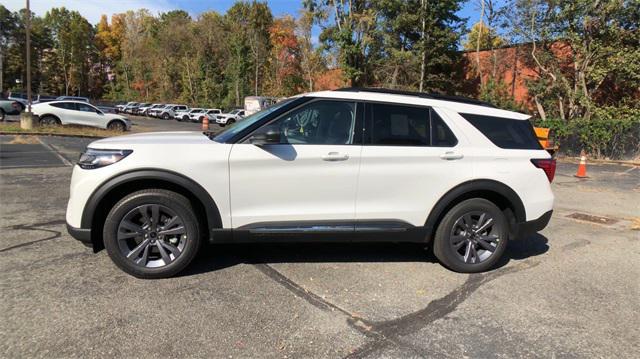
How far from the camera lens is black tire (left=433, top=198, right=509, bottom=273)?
4.47 metres

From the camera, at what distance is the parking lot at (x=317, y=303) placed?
3.08 metres

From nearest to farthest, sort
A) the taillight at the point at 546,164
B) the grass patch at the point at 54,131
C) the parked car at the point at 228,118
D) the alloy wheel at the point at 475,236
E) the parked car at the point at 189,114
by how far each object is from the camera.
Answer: the alloy wheel at the point at 475,236, the taillight at the point at 546,164, the grass patch at the point at 54,131, the parked car at the point at 228,118, the parked car at the point at 189,114

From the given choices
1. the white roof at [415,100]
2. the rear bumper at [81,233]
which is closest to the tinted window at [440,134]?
the white roof at [415,100]

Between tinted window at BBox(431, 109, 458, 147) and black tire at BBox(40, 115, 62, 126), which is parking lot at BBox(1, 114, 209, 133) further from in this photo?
tinted window at BBox(431, 109, 458, 147)

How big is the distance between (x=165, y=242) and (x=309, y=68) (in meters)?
43.6

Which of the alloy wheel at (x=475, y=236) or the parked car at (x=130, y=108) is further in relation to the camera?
the parked car at (x=130, y=108)

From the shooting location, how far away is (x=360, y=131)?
425cm

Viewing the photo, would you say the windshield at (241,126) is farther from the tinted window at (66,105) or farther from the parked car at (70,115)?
the tinted window at (66,105)

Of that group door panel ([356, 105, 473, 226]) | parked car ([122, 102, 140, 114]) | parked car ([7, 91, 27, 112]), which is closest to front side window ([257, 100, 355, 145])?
door panel ([356, 105, 473, 226])

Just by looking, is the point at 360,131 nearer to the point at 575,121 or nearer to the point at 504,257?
the point at 504,257

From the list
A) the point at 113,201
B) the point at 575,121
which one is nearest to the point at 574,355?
the point at 113,201

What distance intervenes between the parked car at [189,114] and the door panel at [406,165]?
42.9 metres

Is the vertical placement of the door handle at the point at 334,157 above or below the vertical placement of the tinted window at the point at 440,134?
below

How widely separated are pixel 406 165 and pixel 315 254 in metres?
1.46
